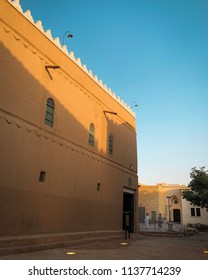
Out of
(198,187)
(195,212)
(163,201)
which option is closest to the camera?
(198,187)

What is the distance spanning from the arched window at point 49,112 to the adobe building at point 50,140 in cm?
5

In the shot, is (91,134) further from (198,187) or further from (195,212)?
(195,212)

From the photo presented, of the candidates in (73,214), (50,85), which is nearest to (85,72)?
(50,85)

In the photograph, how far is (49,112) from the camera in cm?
1335

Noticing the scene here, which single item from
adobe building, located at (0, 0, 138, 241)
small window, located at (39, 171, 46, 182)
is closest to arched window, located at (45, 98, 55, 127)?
adobe building, located at (0, 0, 138, 241)

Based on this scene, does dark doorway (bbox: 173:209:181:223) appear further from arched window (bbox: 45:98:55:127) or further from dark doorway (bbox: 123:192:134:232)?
arched window (bbox: 45:98:55:127)

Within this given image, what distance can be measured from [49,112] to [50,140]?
1.39 m

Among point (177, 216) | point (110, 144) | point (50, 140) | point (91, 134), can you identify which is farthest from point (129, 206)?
point (177, 216)

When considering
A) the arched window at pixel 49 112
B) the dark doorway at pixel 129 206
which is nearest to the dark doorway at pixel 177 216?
the dark doorway at pixel 129 206

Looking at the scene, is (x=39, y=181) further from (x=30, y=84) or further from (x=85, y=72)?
(x=85, y=72)

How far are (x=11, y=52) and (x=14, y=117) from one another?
273 cm

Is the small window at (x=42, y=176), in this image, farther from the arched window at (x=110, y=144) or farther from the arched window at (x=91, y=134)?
the arched window at (x=110, y=144)

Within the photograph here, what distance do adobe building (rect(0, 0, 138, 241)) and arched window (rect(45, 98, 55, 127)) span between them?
48mm

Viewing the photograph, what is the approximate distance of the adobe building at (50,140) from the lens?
10.8 metres
